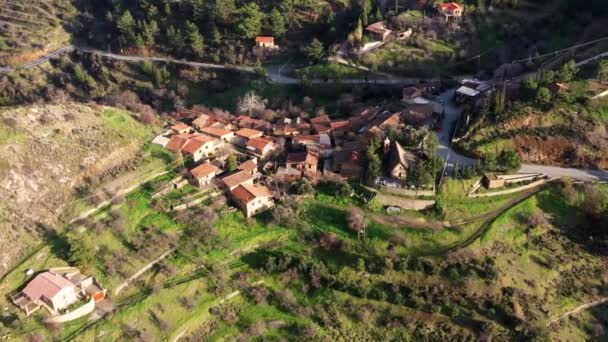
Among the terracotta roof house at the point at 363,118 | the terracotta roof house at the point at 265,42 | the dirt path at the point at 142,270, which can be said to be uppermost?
the terracotta roof house at the point at 265,42

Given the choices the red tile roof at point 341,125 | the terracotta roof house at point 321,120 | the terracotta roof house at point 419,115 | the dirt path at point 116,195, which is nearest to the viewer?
the dirt path at point 116,195

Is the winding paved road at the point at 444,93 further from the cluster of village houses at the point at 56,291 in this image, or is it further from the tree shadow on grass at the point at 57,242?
the tree shadow on grass at the point at 57,242

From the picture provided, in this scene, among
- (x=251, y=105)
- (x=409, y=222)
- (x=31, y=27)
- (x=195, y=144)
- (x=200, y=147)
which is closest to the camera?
(x=409, y=222)

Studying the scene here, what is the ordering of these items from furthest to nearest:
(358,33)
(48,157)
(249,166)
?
(358,33)
(249,166)
(48,157)

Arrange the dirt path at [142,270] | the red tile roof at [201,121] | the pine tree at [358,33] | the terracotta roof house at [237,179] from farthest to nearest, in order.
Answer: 1. the pine tree at [358,33]
2. the red tile roof at [201,121]
3. the terracotta roof house at [237,179]
4. the dirt path at [142,270]

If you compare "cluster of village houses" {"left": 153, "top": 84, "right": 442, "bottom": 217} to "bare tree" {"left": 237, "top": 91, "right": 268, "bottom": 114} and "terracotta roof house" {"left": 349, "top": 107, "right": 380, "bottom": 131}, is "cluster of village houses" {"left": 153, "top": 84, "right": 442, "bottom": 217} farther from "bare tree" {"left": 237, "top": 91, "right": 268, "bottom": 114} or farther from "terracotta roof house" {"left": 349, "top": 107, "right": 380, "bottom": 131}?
"bare tree" {"left": 237, "top": 91, "right": 268, "bottom": 114}

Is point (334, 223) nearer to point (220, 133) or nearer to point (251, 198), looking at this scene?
point (251, 198)

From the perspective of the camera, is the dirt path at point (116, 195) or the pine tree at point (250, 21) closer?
the dirt path at point (116, 195)

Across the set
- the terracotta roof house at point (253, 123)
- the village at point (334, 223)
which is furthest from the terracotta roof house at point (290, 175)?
→ the terracotta roof house at point (253, 123)

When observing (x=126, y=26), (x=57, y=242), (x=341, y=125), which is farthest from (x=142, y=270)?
(x=126, y=26)
